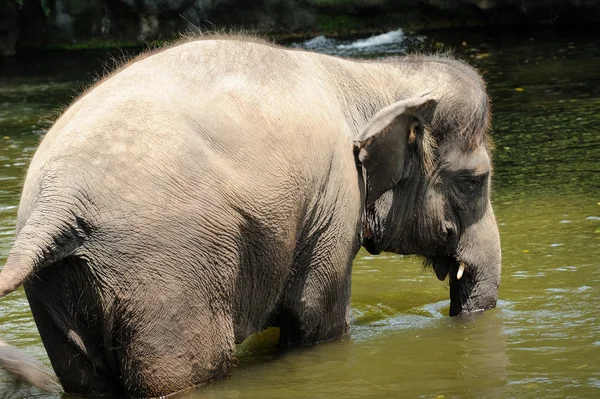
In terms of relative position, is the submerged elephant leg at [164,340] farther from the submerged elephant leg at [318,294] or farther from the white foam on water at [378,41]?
the white foam on water at [378,41]

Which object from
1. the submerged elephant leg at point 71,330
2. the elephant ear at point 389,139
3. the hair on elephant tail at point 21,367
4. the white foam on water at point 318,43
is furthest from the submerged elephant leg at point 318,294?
the white foam on water at point 318,43

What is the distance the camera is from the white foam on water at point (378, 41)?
19.8m

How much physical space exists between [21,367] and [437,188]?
8.48 feet

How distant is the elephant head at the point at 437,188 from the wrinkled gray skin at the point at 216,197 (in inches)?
0.5

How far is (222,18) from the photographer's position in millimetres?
21781

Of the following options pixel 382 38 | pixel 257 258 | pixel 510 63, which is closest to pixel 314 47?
pixel 382 38

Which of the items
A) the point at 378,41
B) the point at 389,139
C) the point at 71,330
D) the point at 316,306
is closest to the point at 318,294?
the point at 316,306

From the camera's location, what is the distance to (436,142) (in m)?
6.04

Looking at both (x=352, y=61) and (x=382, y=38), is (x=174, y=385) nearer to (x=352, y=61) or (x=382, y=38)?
(x=352, y=61)

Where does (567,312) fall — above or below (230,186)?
below

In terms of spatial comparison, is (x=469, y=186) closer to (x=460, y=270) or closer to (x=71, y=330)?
(x=460, y=270)

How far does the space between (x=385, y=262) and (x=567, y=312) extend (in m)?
1.94

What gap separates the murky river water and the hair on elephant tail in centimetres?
42

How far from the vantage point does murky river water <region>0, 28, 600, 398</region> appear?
17.6ft
